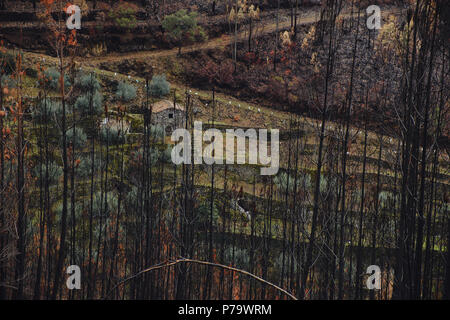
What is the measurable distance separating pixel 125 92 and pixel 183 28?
5022mm

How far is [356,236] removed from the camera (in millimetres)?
8062

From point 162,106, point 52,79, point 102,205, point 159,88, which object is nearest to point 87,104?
point 52,79

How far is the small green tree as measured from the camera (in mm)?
15875

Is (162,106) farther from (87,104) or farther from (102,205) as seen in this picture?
(102,205)

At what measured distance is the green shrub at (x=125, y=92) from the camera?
12.8 metres

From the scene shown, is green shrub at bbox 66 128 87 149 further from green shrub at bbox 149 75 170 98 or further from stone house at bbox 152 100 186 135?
green shrub at bbox 149 75 170 98

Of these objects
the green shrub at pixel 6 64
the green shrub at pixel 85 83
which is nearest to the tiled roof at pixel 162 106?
the green shrub at pixel 85 83

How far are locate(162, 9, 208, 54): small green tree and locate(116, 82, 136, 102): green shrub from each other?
3735 millimetres

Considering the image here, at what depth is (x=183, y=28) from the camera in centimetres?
1633

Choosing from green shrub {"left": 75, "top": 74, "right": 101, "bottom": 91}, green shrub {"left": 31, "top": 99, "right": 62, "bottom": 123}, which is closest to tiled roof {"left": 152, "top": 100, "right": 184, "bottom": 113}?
green shrub {"left": 75, "top": 74, "right": 101, "bottom": 91}

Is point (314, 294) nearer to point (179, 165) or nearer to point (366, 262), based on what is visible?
point (366, 262)
